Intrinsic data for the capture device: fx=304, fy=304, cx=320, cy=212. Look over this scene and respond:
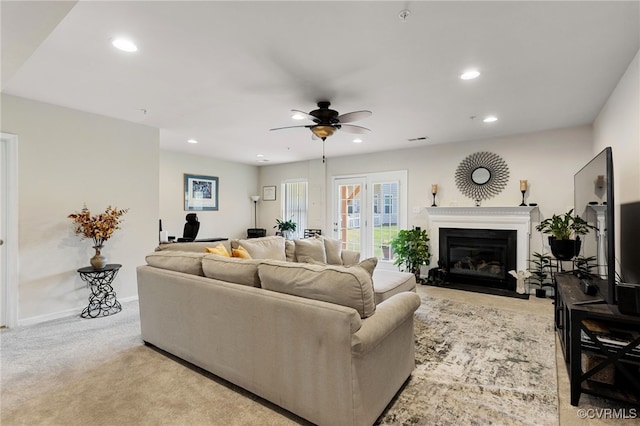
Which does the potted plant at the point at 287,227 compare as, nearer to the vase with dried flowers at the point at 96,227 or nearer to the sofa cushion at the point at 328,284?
the vase with dried flowers at the point at 96,227

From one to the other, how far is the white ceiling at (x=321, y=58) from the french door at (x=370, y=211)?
219 cm

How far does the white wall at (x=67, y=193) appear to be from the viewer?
3330 mm

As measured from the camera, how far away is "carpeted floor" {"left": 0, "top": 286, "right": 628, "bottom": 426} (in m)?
1.79

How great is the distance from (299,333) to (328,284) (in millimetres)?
319

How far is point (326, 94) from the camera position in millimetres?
3168

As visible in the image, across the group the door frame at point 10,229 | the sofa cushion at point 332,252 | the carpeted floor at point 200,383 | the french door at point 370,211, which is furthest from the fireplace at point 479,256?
the door frame at point 10,229

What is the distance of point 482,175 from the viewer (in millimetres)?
5090

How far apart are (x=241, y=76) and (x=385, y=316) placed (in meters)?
2.37

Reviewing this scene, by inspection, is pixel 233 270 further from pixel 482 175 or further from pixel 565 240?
pixel 482 175

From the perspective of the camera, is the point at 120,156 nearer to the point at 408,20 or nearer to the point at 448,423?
the point at 408,20

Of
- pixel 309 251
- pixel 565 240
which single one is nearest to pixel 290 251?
pixel 309 251

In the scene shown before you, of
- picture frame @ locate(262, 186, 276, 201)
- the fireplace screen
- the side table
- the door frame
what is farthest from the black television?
picture frame @ locate(262, 186, 276, 201)

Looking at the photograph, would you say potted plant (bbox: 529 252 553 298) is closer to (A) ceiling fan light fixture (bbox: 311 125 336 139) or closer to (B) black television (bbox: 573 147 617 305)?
(B) black television (bbox: 573 147 617 305)

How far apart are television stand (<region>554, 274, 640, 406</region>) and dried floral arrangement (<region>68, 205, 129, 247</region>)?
4.52 meters
